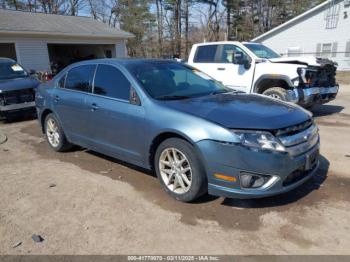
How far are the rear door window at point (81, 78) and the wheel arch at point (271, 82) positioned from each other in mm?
4577

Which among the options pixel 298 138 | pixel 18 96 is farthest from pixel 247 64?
pixel 18 96

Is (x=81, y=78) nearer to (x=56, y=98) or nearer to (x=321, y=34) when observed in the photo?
(x=56, y=98)

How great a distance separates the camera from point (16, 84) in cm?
963

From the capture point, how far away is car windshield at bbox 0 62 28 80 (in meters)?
10.3

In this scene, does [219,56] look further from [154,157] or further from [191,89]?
[154,157]

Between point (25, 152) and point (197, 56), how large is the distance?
550cm

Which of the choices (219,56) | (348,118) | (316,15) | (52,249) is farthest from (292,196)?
(316,15)

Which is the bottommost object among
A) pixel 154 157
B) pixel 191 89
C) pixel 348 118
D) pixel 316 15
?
pixel 348 118

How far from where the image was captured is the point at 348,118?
831 centimetres

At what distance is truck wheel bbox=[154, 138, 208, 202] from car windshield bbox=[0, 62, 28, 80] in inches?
317

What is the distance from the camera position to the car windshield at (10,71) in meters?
10.3

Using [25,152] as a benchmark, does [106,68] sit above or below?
above

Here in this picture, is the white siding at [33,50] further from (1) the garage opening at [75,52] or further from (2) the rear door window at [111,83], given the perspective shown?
(2) the rear door window at [111,83]

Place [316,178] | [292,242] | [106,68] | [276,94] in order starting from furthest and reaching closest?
[276,94] → [106,68] → [316,178] → [292,242]
